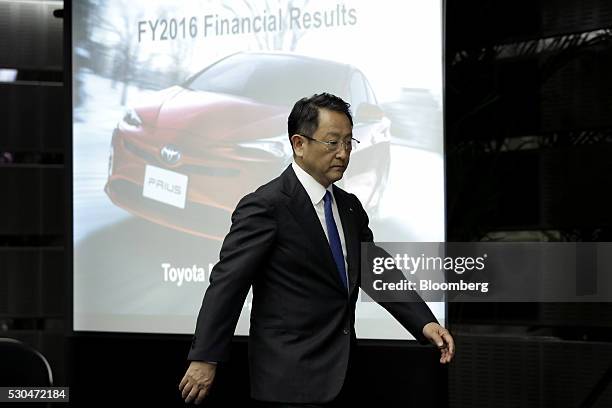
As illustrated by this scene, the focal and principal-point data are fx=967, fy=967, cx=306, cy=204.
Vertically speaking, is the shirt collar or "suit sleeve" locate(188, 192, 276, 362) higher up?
the shirt collar

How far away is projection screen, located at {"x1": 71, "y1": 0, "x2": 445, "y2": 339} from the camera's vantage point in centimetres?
434

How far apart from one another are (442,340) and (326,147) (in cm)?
68

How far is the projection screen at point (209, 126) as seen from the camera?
434cm

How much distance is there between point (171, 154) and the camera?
4.82 meters

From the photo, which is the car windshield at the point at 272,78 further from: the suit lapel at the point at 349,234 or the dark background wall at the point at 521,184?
the suit lapel at the point at 349,234

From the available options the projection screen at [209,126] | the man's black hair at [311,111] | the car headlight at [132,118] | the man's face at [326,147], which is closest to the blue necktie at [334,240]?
the man's face at [326,147]

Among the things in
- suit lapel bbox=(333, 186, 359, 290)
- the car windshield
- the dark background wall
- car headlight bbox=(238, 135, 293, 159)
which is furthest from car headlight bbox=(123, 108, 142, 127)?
suit lapel bbox=(333, 186, 359, 290)

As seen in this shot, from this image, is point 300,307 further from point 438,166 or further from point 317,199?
point 438,166

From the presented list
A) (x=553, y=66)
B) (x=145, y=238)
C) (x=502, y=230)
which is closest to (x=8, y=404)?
(x=145, y=238)

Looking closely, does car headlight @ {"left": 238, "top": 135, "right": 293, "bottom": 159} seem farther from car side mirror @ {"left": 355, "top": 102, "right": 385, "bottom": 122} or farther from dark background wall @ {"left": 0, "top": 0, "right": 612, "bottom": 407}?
dark background wall @ {"left": 0, "top": 0, "right": 612, "bottom": 407}

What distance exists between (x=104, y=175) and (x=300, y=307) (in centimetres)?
244

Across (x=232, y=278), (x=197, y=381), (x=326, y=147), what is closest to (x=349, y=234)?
(x=326, y=147)

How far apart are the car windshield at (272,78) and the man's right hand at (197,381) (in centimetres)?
209

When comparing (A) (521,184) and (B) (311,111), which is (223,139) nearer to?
(A) (521,184)
